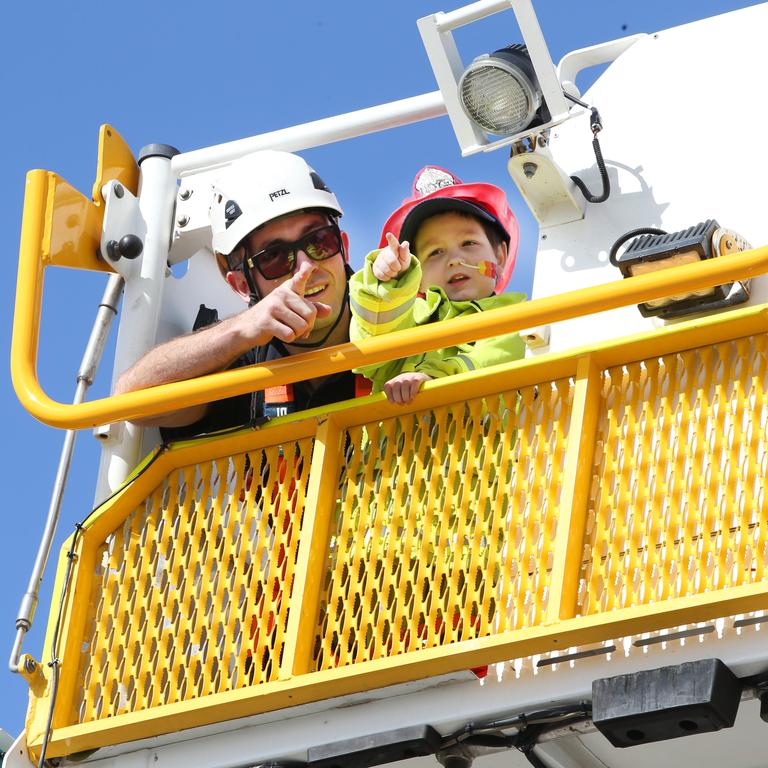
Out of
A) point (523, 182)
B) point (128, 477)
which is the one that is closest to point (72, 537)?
point (128, 477)

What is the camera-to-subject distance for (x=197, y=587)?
6348 mm

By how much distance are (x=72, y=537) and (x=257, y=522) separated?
0.76 metres

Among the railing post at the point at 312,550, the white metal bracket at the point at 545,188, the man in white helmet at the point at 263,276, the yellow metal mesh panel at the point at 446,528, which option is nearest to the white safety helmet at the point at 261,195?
the man in white helmet at the point at 263,276

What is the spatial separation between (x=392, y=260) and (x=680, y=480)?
1.21m

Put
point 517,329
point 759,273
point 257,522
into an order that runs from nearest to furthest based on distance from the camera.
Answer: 1. point 759,273
2. point 517,329
3. point 257,522

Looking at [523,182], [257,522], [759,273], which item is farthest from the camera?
[523,182]

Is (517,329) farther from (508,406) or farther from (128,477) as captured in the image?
(128,477)

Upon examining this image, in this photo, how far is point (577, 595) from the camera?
18.4 ft

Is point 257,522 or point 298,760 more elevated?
point 257,522

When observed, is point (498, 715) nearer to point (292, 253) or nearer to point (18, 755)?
point (18, 755)

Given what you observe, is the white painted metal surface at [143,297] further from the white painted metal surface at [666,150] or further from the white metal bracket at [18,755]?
the white painted metal surface at [666,150]

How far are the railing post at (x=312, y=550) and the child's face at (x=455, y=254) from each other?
1.22 m

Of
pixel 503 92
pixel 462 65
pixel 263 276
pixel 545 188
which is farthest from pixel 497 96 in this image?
pixel 263 276

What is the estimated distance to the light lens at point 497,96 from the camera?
22.0 feet
